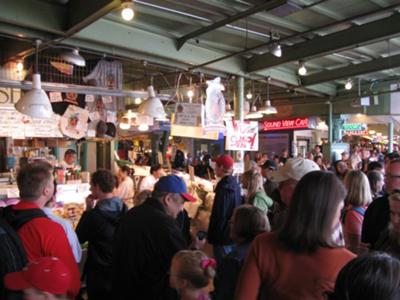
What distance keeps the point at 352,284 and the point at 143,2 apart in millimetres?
5069

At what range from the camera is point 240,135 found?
7.86 m

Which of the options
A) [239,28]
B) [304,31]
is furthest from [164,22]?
[304,31]

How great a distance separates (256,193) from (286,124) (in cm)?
1030

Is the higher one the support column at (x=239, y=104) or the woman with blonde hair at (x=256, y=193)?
the support column at (x=239, y=104)

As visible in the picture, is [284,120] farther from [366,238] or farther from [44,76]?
[366,238]

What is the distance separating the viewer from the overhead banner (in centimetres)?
771

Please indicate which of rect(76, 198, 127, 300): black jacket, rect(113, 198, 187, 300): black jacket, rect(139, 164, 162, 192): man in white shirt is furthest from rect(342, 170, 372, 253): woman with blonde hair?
rect(139, 164, 162, 192): man in white shirt

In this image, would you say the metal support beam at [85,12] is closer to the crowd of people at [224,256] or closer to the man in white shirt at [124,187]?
the crowd of people at [224,256]

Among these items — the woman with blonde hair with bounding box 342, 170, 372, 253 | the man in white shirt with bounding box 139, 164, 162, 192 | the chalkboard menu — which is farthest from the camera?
the chalkboard menu

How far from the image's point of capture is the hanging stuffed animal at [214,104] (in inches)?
275

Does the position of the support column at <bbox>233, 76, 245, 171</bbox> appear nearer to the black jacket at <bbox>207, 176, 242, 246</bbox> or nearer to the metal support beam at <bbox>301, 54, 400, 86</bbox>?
the metal support beam at <bbox>301, 54, 400, 86</bbox>

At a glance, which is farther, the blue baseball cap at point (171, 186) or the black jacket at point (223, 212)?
the black jacket at point (223, 212)

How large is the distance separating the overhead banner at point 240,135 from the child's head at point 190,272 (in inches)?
208

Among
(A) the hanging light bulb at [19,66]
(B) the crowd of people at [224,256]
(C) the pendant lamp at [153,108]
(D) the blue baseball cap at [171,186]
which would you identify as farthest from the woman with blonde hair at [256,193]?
(A) the hanging light bulb at [19,66]
